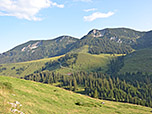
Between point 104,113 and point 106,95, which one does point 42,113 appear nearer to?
point 104,113

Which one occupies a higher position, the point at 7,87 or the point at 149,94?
the point at 7,87

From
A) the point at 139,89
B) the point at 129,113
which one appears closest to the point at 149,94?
the point at 139,89

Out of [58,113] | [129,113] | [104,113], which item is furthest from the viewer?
[129,113]

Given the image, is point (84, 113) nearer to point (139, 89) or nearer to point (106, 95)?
point (106, 95)

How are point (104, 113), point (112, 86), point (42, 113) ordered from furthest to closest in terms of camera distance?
point (112, 86) → point (104, 113) → point (42, 113)

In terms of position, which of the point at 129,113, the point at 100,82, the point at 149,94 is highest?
the point at 129,113

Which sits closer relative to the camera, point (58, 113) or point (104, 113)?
point (58, 113)

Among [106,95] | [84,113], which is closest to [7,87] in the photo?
[84,113]

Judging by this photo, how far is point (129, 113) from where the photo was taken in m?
45.8

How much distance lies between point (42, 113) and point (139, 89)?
18808cm

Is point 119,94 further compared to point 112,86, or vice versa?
point 112,86

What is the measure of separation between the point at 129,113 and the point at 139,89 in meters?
157

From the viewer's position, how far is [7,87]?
104 ft

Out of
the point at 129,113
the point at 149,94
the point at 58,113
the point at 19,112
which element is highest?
the point at 19,112
